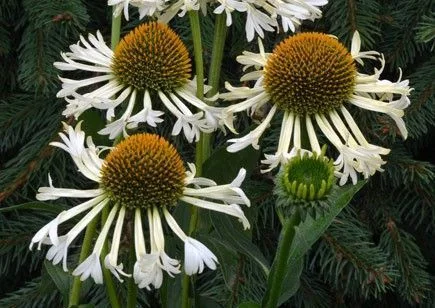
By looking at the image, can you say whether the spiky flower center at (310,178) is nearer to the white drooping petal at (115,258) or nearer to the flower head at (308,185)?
the flower head at (308,185)

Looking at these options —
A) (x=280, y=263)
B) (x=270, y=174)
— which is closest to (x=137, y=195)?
(x=280, y=263)

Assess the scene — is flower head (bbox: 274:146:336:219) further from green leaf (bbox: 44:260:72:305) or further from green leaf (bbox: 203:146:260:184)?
green leaf (bbox: 44:260:72:305)

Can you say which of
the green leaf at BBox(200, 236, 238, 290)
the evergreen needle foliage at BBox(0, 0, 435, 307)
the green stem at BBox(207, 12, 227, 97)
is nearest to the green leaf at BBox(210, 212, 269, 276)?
the green leaf at BBox(200, 236, 238, 290)

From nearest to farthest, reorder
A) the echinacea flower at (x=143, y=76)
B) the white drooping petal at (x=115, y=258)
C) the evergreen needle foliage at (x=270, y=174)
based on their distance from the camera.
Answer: the white drooping petal at (x=115, y=258) → the echinacea flower at (x=143, y=76) → the evergreen needle foliage at (x=270, y=174)

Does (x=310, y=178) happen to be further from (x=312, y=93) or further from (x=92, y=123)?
(x=92, y=123)

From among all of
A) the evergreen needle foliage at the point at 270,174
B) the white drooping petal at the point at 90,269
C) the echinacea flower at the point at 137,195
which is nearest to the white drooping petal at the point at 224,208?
the echinacea flower at the point at 137,195

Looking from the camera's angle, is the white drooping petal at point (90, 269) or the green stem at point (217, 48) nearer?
the white drooping petal at point (90, 269)
